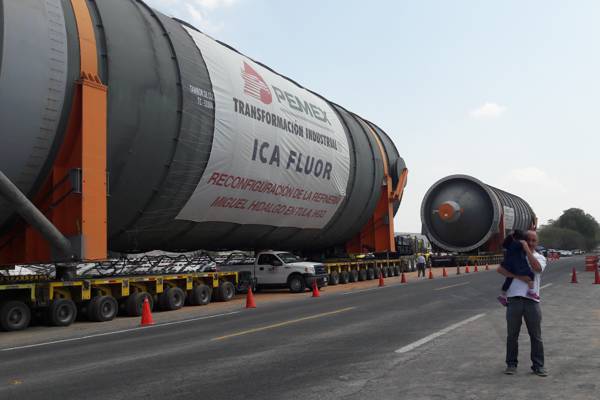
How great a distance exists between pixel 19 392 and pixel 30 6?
9.11 meters

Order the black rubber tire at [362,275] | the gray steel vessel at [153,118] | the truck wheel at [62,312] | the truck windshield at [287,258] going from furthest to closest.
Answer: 1. the black rubber tire at [362,275]
2. the truck windshield at [287,258]
3. the truck wheel at [62,312]
4. the gray steel vessel at [153,118]

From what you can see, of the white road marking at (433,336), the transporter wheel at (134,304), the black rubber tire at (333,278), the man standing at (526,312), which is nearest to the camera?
the man standing at (526,312)

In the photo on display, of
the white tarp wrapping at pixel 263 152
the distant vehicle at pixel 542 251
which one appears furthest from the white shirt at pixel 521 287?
the white tarp wrapping at pixel 263 152

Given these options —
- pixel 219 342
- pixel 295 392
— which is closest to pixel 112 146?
pixel 219 342

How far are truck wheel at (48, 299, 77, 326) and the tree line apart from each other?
151602 mm

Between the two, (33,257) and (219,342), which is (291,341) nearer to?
(219,342)

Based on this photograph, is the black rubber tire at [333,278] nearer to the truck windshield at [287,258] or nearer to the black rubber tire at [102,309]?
the truck windshield at [287,258]

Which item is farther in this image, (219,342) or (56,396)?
(219,342)

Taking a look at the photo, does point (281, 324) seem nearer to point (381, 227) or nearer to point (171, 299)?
point (171, 299)

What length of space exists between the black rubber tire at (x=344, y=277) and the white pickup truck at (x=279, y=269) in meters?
4.29

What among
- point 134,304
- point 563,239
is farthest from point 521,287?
point 563,239

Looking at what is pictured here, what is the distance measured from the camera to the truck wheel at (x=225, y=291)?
63.4 ft

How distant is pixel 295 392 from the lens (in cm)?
594

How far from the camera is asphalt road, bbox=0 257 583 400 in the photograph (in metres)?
6.22
